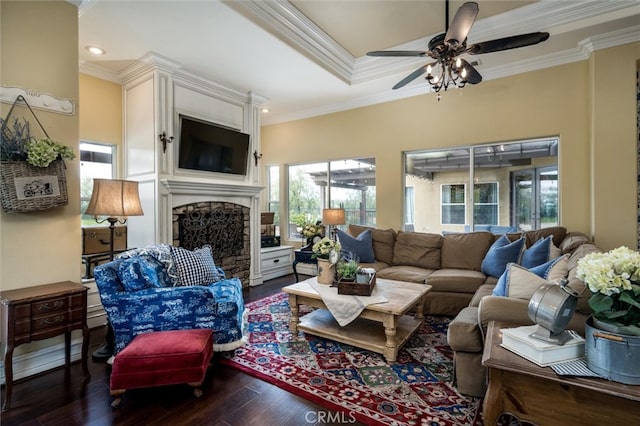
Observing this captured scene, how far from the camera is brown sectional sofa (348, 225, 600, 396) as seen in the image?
193cm

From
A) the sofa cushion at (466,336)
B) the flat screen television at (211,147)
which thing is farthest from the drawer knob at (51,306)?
the sofa cushion at (466,336)

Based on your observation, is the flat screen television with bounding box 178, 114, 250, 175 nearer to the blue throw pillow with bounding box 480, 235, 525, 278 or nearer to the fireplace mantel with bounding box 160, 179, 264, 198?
the fireplace mantel with bounding box 160, 179, 264, 198

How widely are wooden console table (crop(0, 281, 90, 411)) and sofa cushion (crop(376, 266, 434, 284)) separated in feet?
10.5

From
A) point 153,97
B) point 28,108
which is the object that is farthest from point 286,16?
point 28,108

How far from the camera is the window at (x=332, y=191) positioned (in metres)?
5.62

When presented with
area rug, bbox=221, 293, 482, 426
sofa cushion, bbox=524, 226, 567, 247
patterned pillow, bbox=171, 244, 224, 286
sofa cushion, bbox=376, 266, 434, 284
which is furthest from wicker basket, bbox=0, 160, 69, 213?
sofa cushion, bbox=524, 226, 567, 247

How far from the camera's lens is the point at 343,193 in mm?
5965

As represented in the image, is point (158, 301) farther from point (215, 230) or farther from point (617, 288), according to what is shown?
point (617, 288)

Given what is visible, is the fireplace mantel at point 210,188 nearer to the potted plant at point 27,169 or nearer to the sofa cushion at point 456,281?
the potted plant at point 27,169

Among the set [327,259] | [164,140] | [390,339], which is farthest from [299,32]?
[390,339]

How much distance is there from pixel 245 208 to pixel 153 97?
6.68ft

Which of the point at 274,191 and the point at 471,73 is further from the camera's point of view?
the point at 274,191

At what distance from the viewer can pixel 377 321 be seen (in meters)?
3.00

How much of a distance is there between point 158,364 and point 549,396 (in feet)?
7.37
